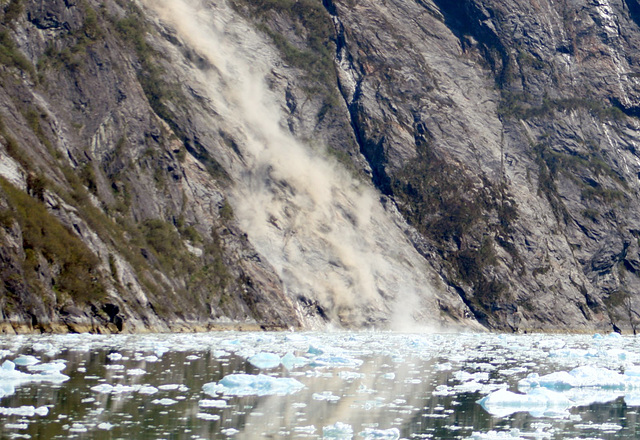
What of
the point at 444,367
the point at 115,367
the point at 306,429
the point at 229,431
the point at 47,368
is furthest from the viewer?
the point at 444,367

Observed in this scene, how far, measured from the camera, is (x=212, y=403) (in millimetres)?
18750

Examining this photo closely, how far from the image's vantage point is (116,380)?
22188 millimetres

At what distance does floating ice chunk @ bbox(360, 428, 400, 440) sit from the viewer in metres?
15.2

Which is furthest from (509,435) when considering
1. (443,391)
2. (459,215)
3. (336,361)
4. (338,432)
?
(459,215)

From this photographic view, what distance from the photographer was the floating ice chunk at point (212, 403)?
60.5 feet

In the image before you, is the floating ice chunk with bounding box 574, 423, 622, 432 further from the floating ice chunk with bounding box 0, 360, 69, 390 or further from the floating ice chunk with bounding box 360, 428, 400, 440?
the floating ice chunk with bounding box 0, 360, 69, 390

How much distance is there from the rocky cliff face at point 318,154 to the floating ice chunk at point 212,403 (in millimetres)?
27829

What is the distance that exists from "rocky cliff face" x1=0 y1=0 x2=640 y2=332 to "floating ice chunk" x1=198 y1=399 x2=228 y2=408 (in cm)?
2783

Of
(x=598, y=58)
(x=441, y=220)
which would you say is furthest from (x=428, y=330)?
(x=598, y=58)

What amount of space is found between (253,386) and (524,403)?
7.04m

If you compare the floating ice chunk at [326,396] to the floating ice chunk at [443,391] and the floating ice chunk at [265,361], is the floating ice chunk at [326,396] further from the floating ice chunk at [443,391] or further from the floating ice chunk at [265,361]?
the floating ice chunk at [265,361]

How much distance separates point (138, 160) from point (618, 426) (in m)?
65.1

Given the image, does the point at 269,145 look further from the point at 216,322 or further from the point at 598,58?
the point at 598,58

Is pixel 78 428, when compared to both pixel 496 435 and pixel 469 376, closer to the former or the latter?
pixel 496 435
